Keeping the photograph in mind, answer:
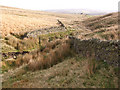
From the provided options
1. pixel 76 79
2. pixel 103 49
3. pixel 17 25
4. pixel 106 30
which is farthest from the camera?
pixel 17 25

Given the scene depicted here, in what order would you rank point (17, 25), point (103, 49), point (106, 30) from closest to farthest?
point (103, 49), point (106, 30), point (17, 25)

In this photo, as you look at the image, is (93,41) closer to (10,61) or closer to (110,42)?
(110,42)

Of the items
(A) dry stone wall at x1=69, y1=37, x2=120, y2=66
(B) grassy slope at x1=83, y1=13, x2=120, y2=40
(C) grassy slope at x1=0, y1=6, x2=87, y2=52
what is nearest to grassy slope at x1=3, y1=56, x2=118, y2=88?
(A) dry stone wall at x1=69, y1=37, x2=120, y2=66

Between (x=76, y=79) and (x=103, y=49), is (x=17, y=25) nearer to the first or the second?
(x=103, y=49)

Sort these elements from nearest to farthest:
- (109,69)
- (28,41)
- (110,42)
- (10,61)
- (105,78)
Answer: (105,78)
(109,69)
(110,42)
(10,61)
(28,41)

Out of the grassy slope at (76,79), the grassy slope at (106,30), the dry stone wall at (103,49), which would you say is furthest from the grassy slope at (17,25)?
the dry stone wall at (103,49)

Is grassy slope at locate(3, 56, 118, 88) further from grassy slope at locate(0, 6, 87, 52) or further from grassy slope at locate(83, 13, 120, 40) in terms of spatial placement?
grassy slope at locate(0, 6, 87, 52)

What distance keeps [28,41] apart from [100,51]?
13.4m

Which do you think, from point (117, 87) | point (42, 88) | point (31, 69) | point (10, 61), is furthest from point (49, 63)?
point (10, 61)

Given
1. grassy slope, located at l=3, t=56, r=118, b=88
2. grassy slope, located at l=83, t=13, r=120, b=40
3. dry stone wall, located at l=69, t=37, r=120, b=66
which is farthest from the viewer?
grassy slope, located at l=83, t=13, r=120, b=40

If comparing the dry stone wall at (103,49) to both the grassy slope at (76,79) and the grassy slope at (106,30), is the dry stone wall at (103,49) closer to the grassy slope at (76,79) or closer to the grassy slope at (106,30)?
the grassy slope at (76,79)

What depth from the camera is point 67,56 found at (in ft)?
30.7

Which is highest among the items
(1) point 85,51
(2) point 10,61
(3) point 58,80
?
(1) point 85,51

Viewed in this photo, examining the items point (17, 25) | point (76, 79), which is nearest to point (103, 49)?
point (76, 79)
